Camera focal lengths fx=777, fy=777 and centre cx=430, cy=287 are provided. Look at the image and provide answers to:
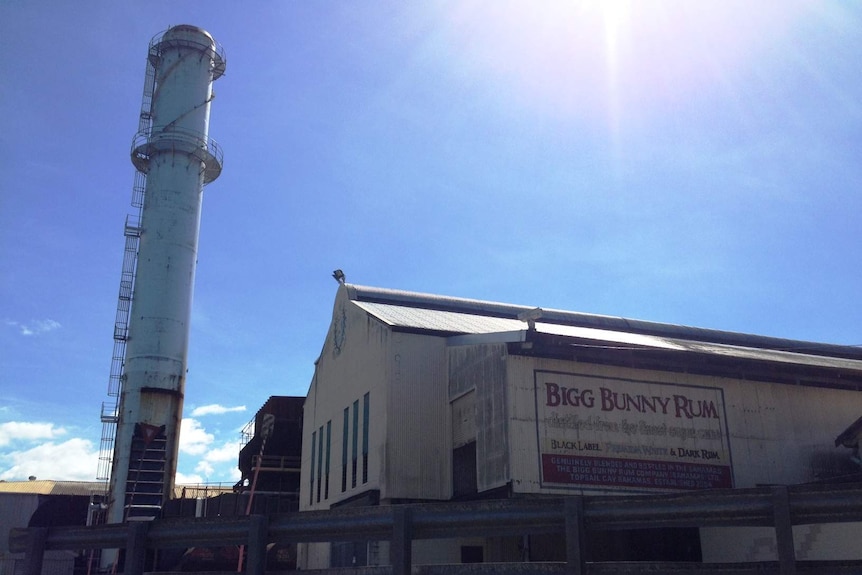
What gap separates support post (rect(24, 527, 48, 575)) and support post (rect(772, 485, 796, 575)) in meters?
6.72

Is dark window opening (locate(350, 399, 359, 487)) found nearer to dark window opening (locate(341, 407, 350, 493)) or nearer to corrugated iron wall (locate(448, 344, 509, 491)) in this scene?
dark window opening (locate(341, 407, 350, 493))

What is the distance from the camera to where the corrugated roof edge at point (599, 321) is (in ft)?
125

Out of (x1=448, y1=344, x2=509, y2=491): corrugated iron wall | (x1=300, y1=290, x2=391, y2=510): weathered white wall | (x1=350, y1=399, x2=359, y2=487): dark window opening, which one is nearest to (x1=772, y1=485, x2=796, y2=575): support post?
(x1=448, y1=344, x2=509, y2=491): corrugated iron wall

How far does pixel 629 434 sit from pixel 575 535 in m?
21.2

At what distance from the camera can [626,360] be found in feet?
87.2

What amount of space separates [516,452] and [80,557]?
33.0m

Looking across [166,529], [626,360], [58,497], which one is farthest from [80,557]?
[166,529]

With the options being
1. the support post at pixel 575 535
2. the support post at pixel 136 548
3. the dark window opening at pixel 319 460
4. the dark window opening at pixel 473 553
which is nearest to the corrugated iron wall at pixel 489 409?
the dark window opening at pixel 473 553

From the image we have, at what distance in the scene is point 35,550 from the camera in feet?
25.3

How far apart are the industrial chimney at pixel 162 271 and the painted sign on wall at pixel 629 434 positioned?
2167 centimetres

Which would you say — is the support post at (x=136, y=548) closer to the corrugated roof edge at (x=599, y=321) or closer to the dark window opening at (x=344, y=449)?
the dark window opening at (x=344, y=449)

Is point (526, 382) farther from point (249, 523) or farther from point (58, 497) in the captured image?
point (58, 497)

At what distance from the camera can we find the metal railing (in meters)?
5.43

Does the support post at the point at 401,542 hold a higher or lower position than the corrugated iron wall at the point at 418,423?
lower
